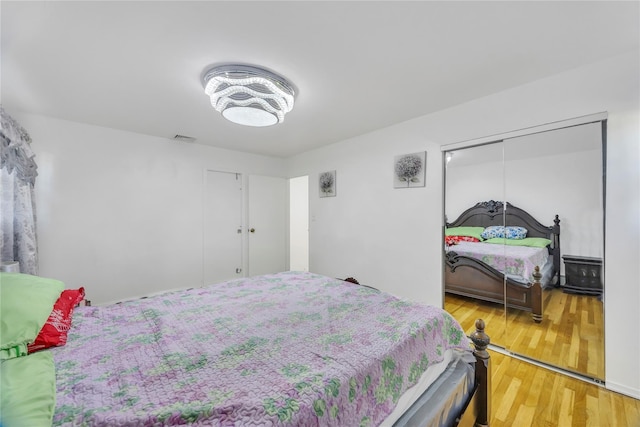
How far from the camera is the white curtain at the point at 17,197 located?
2.15 metres

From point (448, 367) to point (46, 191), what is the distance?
4.19 m

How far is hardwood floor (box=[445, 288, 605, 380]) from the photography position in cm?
194

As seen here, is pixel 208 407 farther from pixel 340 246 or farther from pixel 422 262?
pixel 340 246

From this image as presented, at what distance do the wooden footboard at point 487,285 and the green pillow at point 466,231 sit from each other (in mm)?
218

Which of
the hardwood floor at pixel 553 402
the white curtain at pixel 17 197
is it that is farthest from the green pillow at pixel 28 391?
the hardwood floor at pixel 553 402

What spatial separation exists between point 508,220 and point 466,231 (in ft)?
1.24

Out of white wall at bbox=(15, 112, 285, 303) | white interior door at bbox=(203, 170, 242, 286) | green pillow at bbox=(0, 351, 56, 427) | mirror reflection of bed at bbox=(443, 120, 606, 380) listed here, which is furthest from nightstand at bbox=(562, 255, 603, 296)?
white wall at bbox=(15, 112, 285, 303)

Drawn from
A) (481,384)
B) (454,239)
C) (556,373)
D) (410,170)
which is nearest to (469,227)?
(454,239)

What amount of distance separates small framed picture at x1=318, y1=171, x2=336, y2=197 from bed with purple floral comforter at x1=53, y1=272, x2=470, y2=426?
93.1 inches

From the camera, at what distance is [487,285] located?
2.66 meters

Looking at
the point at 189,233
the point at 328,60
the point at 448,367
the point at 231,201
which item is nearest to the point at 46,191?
the point at 189,233

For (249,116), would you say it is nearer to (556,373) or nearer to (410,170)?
(410,170)

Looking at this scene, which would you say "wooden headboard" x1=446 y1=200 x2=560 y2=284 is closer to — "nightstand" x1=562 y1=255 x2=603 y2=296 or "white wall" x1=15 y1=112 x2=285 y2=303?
"nightstand" x1=562 y1=255 x2=603 y2=296

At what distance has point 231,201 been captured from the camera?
14.3ft
